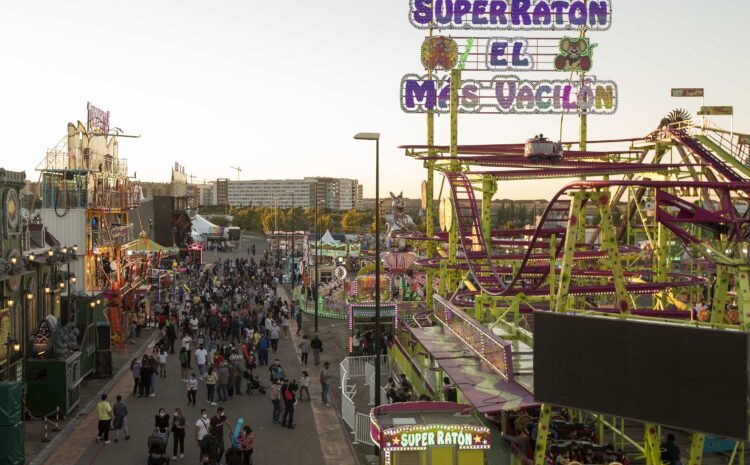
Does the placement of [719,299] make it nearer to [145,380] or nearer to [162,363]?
[145,380]

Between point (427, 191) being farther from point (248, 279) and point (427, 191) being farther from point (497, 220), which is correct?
point (497, 220)

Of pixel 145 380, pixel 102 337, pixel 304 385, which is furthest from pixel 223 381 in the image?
pixel 102 337

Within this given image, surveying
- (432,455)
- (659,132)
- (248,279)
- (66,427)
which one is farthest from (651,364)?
(248,279)

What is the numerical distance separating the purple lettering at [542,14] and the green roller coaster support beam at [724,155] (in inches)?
355

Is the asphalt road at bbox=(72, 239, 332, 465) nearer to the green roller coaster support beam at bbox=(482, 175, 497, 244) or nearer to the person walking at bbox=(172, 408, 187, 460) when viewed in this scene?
the person walking at bbox=(172, 408, 187, 460)

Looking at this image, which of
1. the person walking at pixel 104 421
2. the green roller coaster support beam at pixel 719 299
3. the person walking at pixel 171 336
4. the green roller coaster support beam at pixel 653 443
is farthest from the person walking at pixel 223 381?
the green roller coaster support beam at pixel 719 299

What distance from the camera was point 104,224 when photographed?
33719mm

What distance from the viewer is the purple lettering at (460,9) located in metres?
33.5

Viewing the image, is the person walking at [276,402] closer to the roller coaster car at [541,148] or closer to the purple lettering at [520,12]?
the roller coaster car at [541,148]

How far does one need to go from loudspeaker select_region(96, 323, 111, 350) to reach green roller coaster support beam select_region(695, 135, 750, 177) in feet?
74.4

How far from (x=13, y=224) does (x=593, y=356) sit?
1635 centimetres

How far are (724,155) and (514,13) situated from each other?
36.5 feet

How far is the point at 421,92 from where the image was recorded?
3416cm

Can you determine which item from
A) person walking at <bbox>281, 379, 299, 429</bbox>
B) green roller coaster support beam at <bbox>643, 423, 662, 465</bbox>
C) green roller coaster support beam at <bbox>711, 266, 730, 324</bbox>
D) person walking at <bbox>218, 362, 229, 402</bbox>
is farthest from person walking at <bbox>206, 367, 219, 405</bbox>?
green roller coaster support beam at <bbox>711, 266, 730, 324</bbox>
